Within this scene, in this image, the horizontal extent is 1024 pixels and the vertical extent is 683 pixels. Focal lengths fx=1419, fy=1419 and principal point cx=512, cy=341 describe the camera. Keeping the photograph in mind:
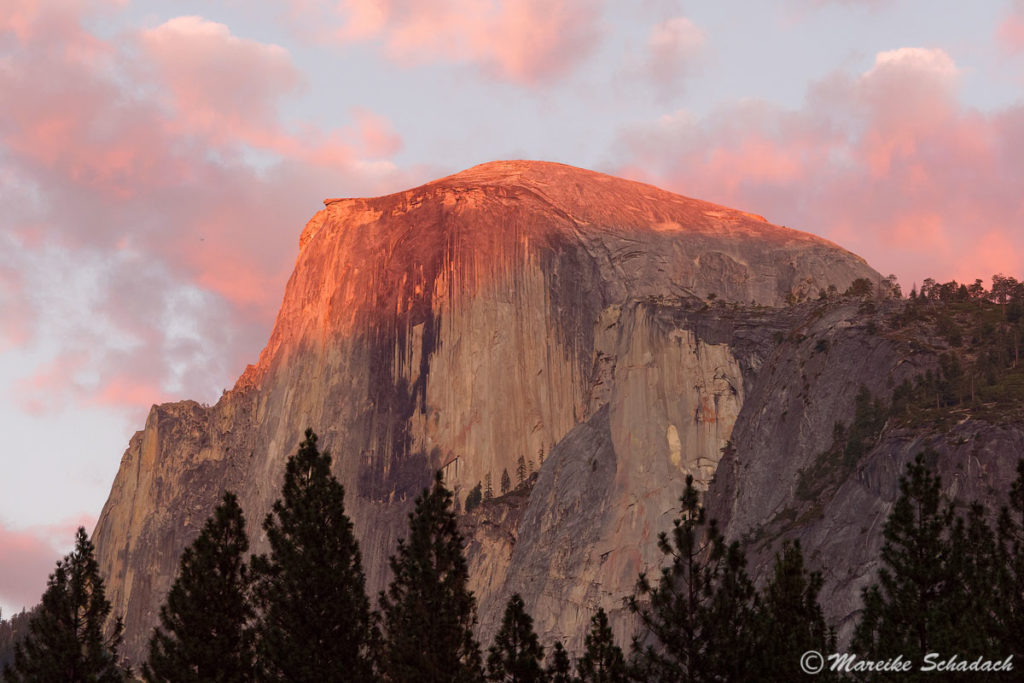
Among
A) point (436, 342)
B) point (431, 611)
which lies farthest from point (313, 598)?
point (436, 342)

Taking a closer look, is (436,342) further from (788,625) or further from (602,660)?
(788,625)

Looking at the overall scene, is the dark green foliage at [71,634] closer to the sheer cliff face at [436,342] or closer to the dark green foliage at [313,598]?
the dark green foliage at [313,598]

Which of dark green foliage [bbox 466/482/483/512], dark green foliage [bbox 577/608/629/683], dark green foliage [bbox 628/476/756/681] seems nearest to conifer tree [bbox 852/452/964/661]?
dark green foliage [bbox 628/476/756/681]

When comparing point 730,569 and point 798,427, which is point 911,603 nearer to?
point 730,569

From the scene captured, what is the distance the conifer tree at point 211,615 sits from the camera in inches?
2020

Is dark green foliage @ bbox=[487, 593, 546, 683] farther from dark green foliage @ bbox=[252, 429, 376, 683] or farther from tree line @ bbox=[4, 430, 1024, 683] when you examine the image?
dark green foliage @ bbox=[252, 429, 376, 683]

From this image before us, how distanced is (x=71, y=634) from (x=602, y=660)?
850 inches

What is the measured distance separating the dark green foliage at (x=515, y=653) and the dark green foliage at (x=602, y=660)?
1747 mm

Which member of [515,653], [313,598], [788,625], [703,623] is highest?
[313,598]

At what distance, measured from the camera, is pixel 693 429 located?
103 m

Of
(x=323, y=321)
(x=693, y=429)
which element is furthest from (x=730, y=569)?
(x=323, y=321)

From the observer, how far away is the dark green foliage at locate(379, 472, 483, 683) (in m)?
51.1

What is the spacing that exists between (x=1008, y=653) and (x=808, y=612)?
673cm

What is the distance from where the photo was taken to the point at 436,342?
15975cm
